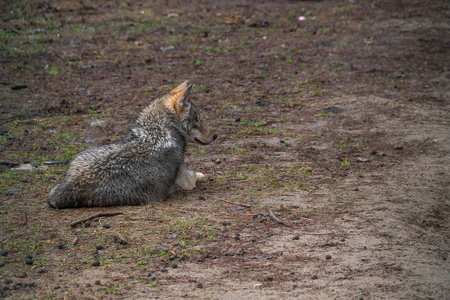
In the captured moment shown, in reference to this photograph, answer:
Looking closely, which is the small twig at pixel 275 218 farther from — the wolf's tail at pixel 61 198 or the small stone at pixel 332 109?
the small stone at pixel 332 109

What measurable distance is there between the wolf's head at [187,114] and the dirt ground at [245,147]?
62 centimetres

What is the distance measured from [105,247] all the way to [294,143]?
4.54 meters

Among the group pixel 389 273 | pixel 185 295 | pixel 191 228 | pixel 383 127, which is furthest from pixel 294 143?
pixel 185 295

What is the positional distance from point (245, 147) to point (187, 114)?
5.84 feet

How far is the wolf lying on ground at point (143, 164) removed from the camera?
6325 millimetres

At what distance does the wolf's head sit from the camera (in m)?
7.40

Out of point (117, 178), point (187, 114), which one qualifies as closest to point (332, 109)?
point (187, 114)

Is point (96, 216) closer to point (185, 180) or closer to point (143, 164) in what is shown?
point (143, 164)

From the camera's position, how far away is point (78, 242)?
5.56 metres

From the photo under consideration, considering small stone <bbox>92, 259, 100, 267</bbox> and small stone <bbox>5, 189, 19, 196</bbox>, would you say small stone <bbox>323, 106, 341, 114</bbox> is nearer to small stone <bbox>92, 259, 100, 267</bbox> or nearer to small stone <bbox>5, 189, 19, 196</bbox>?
small stone <bbox>5, 189, 19, 196</bbox>

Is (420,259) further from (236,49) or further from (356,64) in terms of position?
(236,49)

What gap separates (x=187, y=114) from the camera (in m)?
7.46

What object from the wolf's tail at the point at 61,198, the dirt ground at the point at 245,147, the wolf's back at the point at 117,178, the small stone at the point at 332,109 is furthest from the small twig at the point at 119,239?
the small stone at the point at 332,109

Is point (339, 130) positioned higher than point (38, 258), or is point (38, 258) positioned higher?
point (38, 258)
